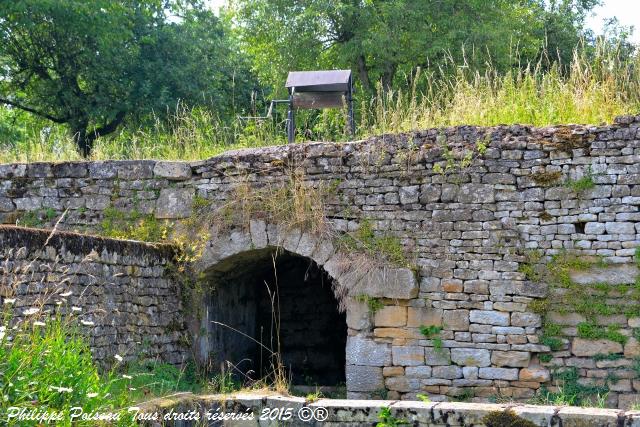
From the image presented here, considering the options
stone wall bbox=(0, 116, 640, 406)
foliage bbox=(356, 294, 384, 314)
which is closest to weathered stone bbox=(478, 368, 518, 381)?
stone wall bbox=(0, 116, 640, 406)

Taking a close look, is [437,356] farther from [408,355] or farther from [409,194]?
[409,194]

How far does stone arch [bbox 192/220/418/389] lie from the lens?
8742 mm

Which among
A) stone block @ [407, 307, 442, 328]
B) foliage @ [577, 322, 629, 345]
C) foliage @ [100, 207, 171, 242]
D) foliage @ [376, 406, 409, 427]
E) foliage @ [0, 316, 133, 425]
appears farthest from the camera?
foliage @ [100, 207, 171, 242]

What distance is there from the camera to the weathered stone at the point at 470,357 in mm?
8406

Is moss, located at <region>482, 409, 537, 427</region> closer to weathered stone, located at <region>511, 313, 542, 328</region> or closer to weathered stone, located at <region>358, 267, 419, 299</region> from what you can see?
weathered stone, located at <region>511, 313, 542, 328</region>

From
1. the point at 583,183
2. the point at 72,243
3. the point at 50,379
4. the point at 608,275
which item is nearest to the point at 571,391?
the point at 608,275

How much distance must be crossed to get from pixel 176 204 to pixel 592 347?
475 centimetres

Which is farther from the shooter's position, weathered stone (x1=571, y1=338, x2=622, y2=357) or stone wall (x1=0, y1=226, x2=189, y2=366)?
weathered stone (x1=571, y1=338, x2=622, y2=357)

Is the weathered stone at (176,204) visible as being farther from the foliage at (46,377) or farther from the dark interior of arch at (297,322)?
the foliage at (46,377)

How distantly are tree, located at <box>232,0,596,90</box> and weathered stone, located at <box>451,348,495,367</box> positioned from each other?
832 cm

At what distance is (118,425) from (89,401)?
26cm

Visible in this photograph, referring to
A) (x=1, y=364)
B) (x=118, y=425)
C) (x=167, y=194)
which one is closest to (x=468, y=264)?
(x=167, y=194)

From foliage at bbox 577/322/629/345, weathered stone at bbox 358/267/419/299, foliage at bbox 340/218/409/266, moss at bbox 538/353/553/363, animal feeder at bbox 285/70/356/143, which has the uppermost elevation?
animal feeder at bbox 285/70/356/143

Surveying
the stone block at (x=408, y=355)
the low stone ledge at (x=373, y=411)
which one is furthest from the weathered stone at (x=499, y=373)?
the low stone ledge at (x=373, y=411)
